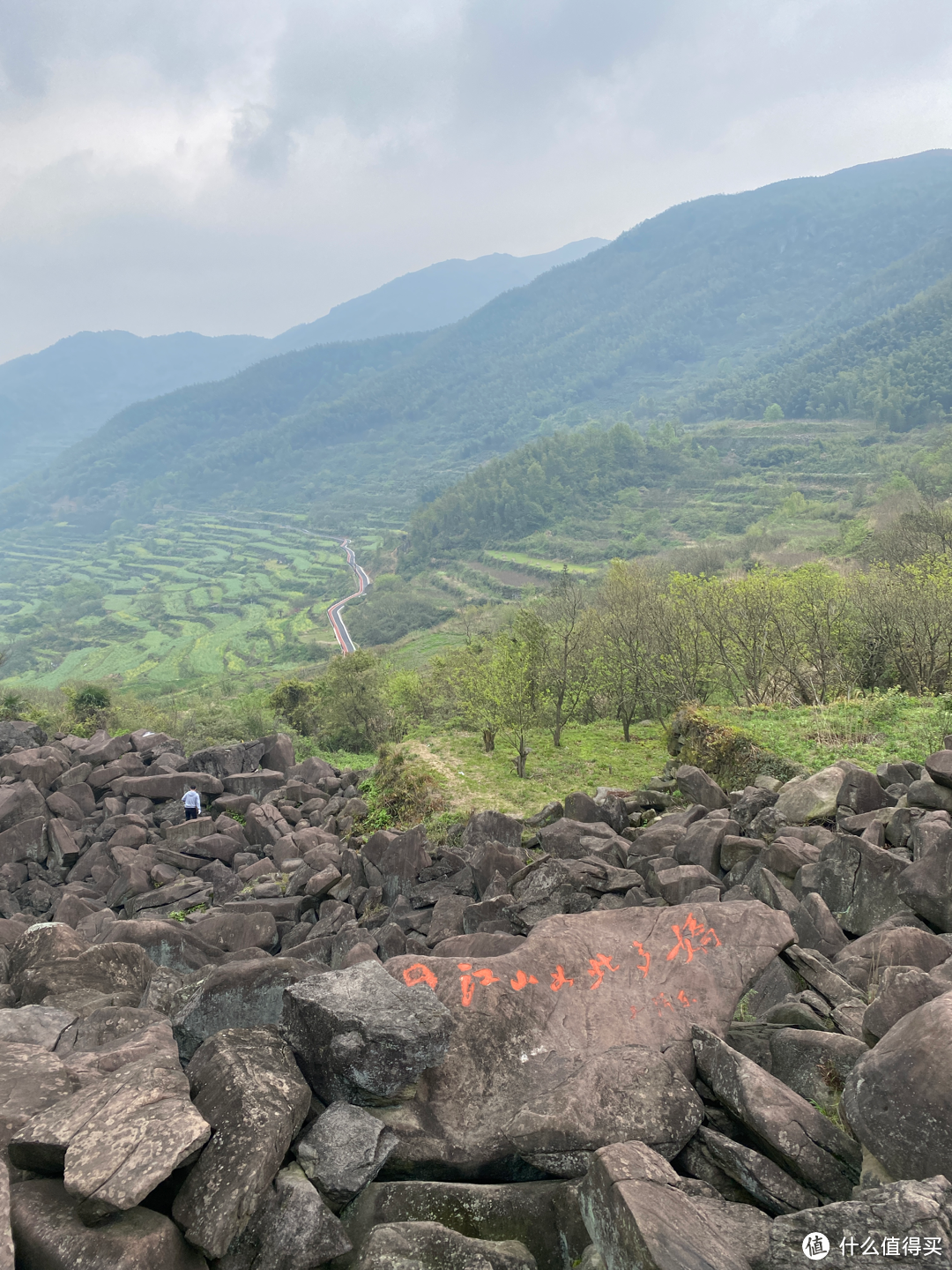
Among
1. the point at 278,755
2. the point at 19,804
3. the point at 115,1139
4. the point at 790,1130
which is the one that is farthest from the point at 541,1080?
the point at 278,755

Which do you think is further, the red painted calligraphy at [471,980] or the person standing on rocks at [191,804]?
the person standing on rocks at [191,804]

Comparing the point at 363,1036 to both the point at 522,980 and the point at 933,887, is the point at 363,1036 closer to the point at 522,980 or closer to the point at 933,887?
the point at 522,980

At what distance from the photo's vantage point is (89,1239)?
461 centimetres

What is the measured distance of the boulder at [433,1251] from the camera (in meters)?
4.90

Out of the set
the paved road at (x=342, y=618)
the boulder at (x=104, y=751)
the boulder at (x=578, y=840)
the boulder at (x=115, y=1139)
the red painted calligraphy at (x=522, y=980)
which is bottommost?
the paved road at (x=342, y=618)

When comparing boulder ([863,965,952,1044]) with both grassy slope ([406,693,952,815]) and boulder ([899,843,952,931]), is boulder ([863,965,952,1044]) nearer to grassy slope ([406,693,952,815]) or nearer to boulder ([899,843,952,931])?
boulder ([899,843,952,931])

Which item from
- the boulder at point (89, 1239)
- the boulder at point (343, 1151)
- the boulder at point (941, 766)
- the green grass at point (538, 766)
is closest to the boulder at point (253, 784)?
the green grass at point (538, 766)

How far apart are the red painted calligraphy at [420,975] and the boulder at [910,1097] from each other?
3.98 metres

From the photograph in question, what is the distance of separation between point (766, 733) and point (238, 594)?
573 ft

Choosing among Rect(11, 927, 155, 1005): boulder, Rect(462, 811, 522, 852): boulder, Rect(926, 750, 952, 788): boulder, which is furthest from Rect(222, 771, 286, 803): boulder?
Rect(926, 750, 952, 788): boulder

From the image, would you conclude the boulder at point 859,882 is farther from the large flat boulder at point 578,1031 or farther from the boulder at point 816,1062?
the boulder at point 816,1062

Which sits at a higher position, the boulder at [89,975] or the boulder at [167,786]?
the boulder at [89,975]

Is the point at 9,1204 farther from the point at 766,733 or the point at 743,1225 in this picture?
the point at 766,733

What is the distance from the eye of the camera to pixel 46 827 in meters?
23.7
